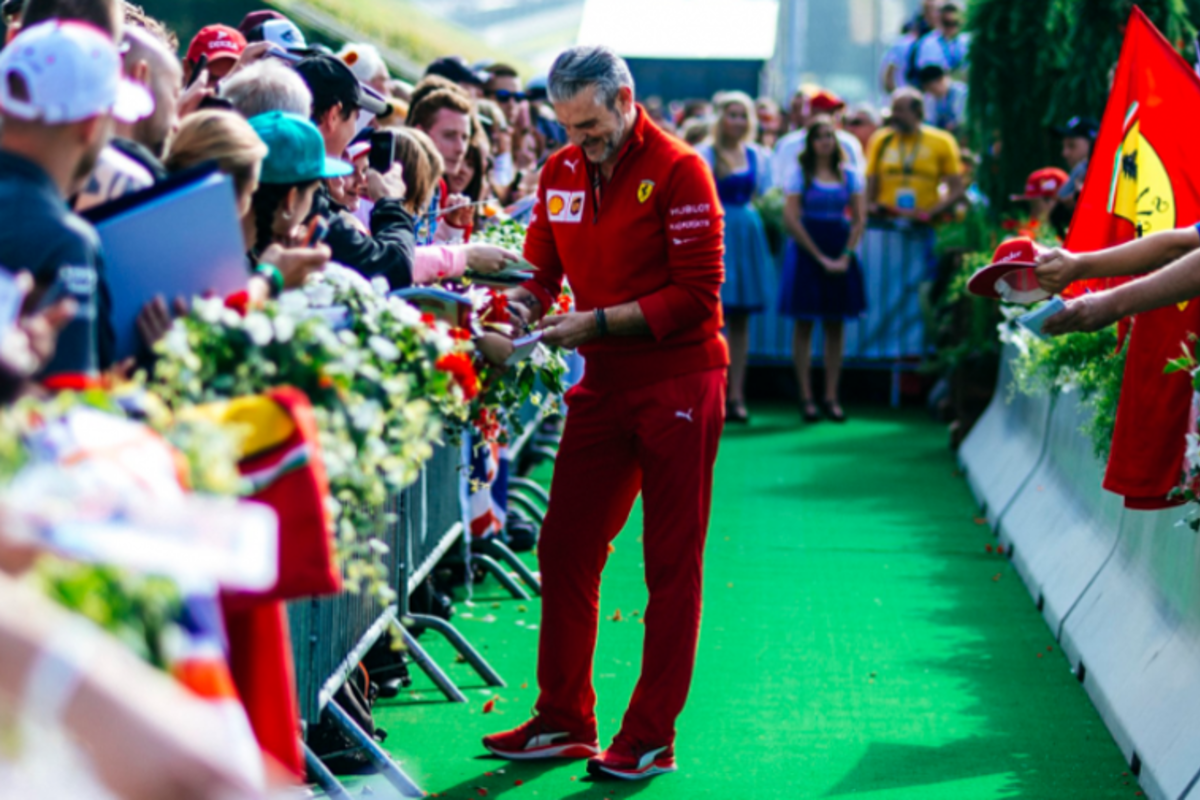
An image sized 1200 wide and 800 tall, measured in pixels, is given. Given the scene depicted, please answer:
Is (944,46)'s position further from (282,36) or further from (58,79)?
(58,79)

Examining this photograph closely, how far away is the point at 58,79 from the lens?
295 centimetres

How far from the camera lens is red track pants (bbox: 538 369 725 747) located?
5.62m

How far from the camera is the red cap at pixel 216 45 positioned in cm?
656

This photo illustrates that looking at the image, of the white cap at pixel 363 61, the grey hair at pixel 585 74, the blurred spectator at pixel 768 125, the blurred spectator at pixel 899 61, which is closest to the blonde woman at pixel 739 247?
the blurred spectator at pixel 768 125

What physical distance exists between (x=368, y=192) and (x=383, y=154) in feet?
0.56

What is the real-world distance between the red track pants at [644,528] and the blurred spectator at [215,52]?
1.94 meters

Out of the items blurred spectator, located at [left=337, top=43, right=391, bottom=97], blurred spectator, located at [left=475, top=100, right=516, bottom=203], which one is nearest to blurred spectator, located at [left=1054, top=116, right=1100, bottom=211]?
blurred spectator, located at [left=475, top=100, right=516, bottom=203]

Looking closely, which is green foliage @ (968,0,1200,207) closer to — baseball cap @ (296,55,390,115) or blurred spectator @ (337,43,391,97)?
blurred spectator @ (337,43,391,97)

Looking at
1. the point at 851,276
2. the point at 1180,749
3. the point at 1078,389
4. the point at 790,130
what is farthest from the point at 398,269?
the point at 790,130

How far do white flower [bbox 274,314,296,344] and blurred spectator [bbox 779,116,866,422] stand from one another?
10509 millimetres

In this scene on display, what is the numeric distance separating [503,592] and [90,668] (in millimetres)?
6317

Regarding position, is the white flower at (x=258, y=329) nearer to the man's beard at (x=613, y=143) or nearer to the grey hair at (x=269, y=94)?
the grey hair at (x=269, y=94)

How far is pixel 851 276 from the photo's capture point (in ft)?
45.5

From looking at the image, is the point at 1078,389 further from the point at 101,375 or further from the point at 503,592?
the point at 101,375
